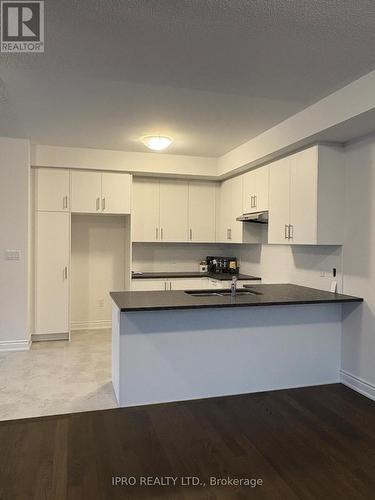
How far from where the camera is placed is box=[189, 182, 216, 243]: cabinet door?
586cm

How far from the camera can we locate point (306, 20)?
215cm

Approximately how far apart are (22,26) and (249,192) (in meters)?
3.33

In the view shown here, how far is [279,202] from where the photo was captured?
4.34 metres

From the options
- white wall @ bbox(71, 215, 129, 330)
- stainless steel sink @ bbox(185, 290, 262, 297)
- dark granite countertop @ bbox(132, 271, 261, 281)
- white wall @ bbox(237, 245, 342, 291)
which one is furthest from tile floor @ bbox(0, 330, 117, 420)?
white wall @ bbox(237, 245, 342, 291)

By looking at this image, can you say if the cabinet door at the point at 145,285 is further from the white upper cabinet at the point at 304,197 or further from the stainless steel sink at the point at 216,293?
the white upper cabinet at the point at 304,197

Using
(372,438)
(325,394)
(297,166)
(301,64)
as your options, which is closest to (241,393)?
(325,394)

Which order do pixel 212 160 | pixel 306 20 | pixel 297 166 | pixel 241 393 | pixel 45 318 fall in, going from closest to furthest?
pixel 306 20 → pixel 241 393 → pixel 297 166 → pixel 45 318 → pixel 212 160

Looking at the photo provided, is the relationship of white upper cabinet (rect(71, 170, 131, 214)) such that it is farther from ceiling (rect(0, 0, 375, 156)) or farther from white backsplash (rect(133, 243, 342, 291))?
ceiling (rect(0, 0, 375, 156))

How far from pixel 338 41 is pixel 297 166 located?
170 centimetres

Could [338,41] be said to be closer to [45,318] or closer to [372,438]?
[372,438]

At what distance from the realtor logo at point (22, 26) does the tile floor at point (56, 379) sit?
2.67 metres

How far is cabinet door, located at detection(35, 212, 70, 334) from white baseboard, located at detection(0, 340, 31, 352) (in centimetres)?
36

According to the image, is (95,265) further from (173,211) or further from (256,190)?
(256,190)

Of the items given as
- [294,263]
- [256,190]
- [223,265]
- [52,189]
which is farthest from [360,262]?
[52,189]
